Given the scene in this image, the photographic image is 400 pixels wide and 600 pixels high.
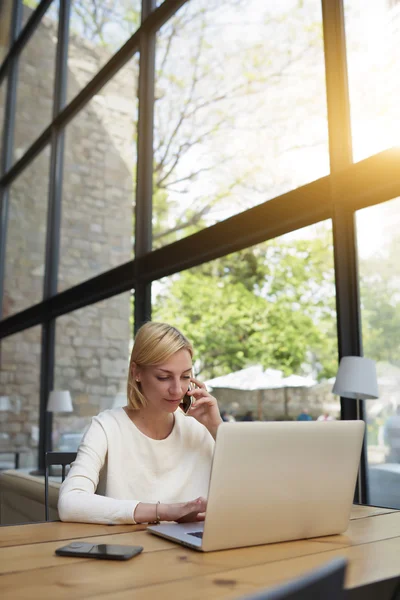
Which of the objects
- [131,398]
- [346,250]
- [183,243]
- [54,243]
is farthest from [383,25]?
[54,243]

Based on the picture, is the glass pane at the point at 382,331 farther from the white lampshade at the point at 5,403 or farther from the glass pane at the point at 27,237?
the white lampshade at the point at 5,403

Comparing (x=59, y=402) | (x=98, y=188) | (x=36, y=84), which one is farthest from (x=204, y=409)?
(x=36, y=84)

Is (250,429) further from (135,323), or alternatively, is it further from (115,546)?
(135,323)

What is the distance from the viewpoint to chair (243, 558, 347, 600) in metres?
0.47

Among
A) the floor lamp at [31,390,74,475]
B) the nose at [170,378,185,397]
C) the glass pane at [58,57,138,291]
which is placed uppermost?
the glass pane at [58,57,138,291]

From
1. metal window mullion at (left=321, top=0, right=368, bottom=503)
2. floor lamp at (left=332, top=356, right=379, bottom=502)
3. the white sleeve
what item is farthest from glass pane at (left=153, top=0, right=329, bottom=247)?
the white sleeve

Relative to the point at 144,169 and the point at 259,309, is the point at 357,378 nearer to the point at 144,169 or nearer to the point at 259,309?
the point at 144,169

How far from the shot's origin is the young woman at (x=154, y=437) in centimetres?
175

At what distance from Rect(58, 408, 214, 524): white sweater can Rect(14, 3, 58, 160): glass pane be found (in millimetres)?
6695

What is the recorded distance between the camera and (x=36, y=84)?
8133 millimetres

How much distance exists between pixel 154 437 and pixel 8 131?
767cm

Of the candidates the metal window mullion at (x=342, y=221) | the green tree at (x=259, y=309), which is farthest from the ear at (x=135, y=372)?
the green tree at (x=259, y=309)

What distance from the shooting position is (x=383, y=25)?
3287 millimetres

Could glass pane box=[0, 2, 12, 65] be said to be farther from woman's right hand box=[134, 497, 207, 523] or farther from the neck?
woman's right hand box=[134, 497, 207, 523]
